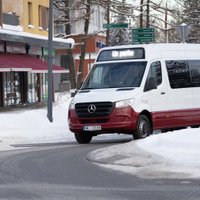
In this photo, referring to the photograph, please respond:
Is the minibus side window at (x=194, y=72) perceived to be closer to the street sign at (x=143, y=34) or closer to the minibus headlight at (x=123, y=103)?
the minibus headlight at (x=123, y=103)

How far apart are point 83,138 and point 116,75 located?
1.93m

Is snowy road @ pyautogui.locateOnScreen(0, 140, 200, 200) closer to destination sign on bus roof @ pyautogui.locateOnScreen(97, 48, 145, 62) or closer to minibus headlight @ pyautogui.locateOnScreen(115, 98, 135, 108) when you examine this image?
minibus headlight @ pyautogui.locateOnScreen(115, 98, 135, 108)

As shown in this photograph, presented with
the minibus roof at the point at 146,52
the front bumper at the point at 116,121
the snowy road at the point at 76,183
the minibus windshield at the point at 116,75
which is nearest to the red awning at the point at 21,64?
the minibus roof at the point at 146,52

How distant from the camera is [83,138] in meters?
17.1

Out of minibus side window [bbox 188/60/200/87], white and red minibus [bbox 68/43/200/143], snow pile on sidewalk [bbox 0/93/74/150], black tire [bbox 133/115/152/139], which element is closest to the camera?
white and red minibus [bbox 68/43/200/143]

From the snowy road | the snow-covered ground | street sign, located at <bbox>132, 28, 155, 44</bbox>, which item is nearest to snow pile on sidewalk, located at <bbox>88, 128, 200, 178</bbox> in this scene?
the snow-covered ground

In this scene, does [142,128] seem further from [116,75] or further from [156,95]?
[116,75]

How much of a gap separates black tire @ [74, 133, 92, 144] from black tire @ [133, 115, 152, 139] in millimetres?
1466

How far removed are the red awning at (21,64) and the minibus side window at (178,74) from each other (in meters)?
9.71

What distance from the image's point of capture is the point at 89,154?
43.7 feet

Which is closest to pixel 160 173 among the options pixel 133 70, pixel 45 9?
pixel 133 70

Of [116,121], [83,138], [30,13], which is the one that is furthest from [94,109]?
[30,13]

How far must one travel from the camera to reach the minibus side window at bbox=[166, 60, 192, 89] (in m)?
17.8

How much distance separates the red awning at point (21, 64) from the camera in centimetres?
2706
